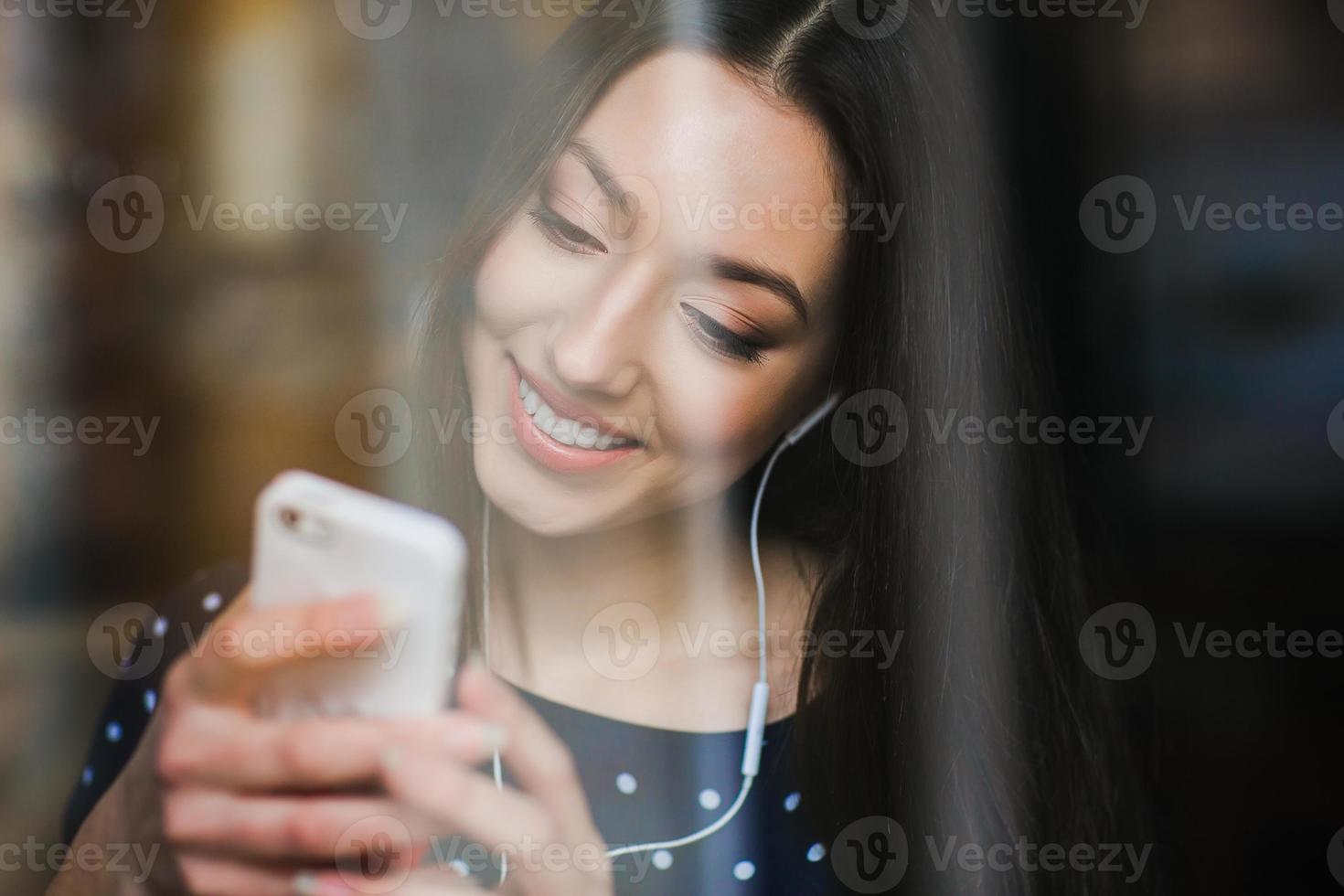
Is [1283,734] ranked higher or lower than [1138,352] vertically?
lower

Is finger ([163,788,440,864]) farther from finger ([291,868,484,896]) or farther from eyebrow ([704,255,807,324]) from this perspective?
eyebrow ([704,255,807,324])

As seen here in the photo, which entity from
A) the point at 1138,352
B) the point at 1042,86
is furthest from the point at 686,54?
the point at 1138,352

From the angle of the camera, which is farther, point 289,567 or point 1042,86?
point 1042,86

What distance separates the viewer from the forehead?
544mm

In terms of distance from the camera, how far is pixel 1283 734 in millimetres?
649

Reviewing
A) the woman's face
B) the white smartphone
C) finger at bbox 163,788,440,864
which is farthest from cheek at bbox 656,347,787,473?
finger at bbox 163,788,440,864

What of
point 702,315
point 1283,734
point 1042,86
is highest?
point 1042,86

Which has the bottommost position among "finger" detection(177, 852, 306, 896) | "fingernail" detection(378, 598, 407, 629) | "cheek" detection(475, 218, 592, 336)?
"finger" detection(177, 852, 306, 896)

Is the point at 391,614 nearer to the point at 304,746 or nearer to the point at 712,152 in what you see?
the point at 304,746

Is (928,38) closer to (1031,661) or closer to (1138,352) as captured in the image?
(1138,352)

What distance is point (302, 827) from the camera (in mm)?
529

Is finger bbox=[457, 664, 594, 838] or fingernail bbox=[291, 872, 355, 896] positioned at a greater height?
finger bbox=[457, 664, 594, 838]

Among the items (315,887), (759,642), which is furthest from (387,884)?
(759,642)

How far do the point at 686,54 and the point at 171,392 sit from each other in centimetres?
35
